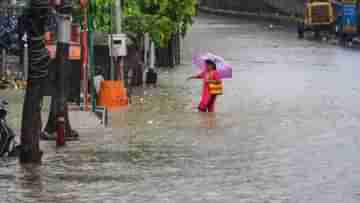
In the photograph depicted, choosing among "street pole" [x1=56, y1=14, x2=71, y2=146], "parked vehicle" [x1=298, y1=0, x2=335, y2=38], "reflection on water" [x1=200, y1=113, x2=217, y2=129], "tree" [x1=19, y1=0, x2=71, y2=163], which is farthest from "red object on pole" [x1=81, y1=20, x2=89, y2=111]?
"parked vehicle" [x1=298, y1=0, x2=335, y2=38]

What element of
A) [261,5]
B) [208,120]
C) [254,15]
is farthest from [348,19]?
[208,120]

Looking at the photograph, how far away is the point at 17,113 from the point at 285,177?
7.62 meters

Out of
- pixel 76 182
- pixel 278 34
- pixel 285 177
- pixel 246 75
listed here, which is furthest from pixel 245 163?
pixel 278 34

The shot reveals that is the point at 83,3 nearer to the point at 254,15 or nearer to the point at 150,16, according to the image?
the point at 150,16

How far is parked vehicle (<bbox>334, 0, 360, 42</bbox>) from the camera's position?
5147cm

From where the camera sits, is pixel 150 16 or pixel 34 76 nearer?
pixel 34 76

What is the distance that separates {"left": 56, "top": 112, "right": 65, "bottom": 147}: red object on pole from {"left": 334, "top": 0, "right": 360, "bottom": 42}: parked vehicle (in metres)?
35.3

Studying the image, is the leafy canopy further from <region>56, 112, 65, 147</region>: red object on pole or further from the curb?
the curb

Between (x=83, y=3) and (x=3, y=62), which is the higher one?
(x=83, y=3)

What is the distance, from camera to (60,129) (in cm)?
1712

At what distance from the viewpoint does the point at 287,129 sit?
20062 millimetres

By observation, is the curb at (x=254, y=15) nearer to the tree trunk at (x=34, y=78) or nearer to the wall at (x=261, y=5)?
the wall at (x=261, y=5)

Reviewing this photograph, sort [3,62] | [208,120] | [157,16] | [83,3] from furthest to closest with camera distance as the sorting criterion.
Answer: [157,16], [3,62], [208,120], [83,3]

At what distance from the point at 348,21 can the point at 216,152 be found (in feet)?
116
